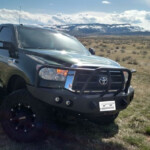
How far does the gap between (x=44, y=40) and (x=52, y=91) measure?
5.65 ft

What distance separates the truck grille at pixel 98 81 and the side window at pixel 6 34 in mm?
1861

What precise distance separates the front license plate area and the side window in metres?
2.21

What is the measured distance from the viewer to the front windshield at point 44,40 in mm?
4328

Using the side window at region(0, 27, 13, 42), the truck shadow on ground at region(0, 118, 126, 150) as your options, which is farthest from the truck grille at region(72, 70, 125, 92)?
the side window at region(0, 27, 13, 42)

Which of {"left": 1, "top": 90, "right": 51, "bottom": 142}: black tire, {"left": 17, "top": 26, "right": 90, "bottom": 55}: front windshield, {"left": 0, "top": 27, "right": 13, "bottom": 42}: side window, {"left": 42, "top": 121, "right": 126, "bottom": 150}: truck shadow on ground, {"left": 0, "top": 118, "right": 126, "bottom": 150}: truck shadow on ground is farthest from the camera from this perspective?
{"left": 0, "top": 27, "right": 13, "bottom": 42}: side window

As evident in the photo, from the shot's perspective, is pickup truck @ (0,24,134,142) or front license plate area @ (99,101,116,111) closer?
pickup truck @ (0,24,134,142)

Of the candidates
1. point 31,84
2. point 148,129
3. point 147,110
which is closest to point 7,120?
point 31,84

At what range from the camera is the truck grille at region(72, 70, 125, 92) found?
10.8 ft

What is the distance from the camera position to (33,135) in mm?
3459

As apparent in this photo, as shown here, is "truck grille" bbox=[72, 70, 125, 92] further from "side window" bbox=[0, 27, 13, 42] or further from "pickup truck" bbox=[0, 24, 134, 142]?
"side window" bbox=[0, 27, 13, 42]

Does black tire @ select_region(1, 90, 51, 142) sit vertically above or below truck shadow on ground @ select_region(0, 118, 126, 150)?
above

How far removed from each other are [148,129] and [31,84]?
2.50m

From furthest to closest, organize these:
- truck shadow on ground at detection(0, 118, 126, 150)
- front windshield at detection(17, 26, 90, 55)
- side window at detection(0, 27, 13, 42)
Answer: side window at detection(0, 27, 13, 42) → front windshield at detection(17, 26, 90, 55) → truck shadow on ground at detection(0, 118, 126, 150)

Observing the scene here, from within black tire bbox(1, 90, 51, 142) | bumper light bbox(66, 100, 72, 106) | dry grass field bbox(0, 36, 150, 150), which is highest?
bumper light bbox(66, 100, 72, 106)
